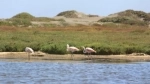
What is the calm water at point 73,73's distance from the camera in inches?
698

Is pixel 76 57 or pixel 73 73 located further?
pixel 76 57

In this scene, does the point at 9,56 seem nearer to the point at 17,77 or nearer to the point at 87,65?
the point at 87,65

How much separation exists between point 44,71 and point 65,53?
29.8 ft

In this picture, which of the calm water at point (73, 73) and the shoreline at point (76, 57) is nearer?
the calm water at point (73, 73)

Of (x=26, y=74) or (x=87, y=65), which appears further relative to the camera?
(x=87, y=65)

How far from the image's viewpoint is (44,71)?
21.2 metres

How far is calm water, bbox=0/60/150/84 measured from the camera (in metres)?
17.7

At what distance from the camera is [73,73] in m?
20.4

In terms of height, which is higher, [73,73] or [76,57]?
[76,57]

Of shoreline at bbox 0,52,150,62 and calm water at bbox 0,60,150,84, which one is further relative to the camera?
shoreline at bbox 0,52,150,62

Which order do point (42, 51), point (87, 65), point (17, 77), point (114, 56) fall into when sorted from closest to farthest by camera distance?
point (17, 77) < point (87, 65) < point (114, 56) < point (42, 51)

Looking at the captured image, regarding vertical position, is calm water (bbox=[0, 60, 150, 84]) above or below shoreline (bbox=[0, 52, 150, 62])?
below

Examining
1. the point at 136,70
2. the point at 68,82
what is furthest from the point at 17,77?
the point at 136,70

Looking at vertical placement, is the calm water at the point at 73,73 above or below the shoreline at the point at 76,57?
below
